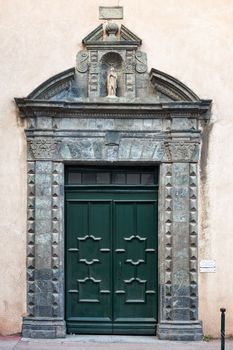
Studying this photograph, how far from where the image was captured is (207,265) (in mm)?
10367

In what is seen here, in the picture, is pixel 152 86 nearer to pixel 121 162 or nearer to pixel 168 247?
pixel 121 162

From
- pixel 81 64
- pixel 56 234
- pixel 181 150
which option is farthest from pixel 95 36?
pixel 56 234

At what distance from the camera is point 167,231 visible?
10.3 metres

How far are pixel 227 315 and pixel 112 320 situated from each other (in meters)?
1.75

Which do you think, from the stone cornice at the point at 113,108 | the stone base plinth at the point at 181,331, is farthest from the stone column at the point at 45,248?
the stone base plinth at the point at 181,331

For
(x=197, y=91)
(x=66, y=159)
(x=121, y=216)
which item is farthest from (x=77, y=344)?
(x=197, y=91)

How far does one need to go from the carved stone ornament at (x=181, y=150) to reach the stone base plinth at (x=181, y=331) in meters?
2.46

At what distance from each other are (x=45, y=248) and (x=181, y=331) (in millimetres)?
2367

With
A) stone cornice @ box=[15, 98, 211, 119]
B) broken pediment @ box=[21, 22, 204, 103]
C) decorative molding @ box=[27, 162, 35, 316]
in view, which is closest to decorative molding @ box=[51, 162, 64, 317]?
decorative molding @ box=[27, 162, 35, 316]

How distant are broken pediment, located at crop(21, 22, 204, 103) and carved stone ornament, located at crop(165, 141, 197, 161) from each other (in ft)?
2.23

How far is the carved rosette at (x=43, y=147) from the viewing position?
10.3 m

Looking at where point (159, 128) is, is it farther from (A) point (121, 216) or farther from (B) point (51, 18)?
(B) point (51, 18)

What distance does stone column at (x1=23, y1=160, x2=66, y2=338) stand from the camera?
33.7 ft

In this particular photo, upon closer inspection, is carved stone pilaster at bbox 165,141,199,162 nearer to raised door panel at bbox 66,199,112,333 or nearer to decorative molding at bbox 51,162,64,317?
raised door panel at bbox 66,199,112,333
